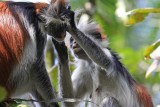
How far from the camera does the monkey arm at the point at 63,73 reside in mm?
5082

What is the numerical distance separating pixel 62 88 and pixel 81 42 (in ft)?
2.90

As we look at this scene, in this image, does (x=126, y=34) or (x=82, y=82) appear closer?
(x=82, y=82)

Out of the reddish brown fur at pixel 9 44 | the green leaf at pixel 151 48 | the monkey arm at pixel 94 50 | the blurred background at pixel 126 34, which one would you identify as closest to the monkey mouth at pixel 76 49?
the monkey arm at pixel 94 50

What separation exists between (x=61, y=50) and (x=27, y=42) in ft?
3.03

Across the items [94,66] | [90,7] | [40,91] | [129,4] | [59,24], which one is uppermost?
[129,4]

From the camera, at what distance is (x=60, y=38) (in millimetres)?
4531

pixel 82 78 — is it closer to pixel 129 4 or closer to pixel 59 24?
pixel 59 24

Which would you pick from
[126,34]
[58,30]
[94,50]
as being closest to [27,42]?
[58,30]

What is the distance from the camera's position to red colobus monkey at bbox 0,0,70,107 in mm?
4088

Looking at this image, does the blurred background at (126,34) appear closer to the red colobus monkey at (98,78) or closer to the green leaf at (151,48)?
the red colobus monkey at (98,78)

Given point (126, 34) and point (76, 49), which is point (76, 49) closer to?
point (76, 49)

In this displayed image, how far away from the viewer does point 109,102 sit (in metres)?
5.32

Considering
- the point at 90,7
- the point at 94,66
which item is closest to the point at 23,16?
the point at 94,66

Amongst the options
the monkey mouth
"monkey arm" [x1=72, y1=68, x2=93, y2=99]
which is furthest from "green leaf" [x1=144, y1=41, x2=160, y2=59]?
"monkey arm" [x1=72, y1=68, x2=93, y2=99]
